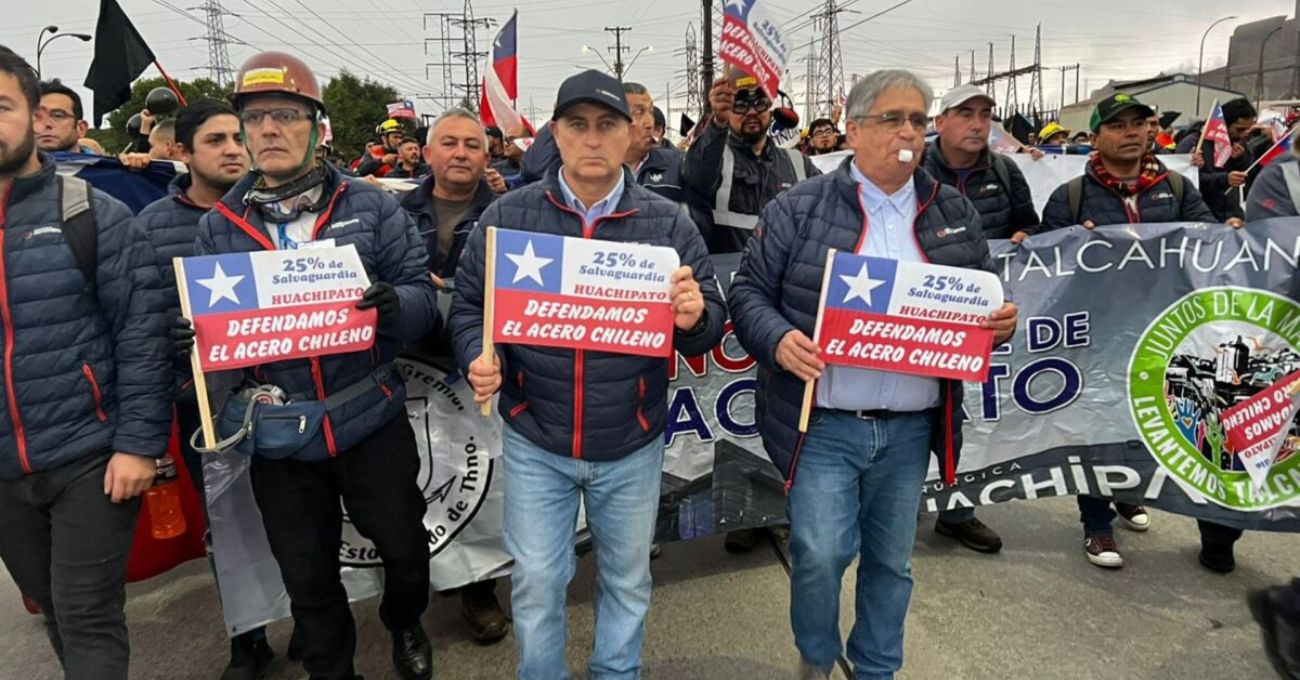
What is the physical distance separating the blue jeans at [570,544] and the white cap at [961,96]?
2514 millimetres

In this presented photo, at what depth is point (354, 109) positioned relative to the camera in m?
56.2

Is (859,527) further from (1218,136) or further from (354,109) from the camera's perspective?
(354,109)

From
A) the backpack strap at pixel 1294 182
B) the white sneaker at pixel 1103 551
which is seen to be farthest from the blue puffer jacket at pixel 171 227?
the backpack strap at pixel 1294 182

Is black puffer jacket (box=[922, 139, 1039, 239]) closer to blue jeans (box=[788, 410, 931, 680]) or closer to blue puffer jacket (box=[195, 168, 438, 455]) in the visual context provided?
blue jeans (box=[788, 410, 931, 680])

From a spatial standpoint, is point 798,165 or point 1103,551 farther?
point 798,165

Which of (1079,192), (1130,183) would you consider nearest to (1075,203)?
(1079,192)

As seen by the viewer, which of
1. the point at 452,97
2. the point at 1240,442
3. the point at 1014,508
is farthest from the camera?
the point at 452,97

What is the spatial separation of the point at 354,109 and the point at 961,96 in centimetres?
5908

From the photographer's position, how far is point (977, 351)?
2.44 meters

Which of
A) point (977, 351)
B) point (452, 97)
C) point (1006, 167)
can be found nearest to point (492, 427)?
point (977, 351)

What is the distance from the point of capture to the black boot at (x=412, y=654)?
306cm

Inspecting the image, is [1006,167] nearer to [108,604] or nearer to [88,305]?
[88,305]

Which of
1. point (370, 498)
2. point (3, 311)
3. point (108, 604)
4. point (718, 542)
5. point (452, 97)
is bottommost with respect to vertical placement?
point (718, 542)

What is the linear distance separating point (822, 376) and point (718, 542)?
1862mm
